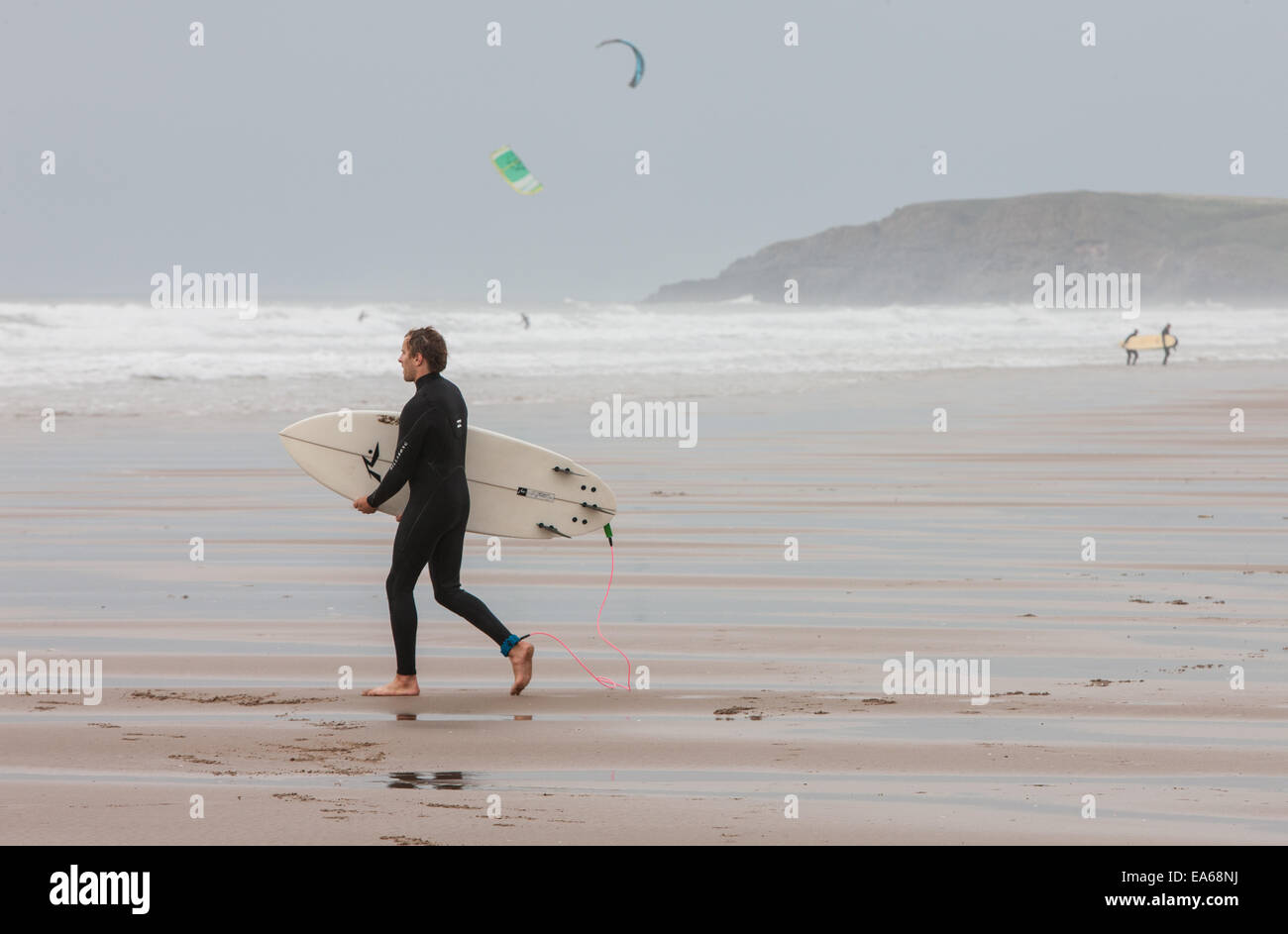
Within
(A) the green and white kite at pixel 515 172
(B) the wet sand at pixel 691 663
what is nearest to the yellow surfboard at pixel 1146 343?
(A) the green and white kite at pixel 515 172

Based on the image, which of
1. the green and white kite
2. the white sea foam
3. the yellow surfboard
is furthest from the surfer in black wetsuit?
the yellow surfboard

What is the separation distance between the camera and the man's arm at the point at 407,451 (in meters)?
6.08

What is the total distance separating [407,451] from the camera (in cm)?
608

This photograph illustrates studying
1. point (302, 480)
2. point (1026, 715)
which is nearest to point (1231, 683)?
point (1026, 715)

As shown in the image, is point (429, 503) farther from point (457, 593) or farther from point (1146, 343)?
point (1146, 343)

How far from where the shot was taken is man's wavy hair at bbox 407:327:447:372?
20.1 ft

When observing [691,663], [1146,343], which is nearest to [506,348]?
[1146,343]

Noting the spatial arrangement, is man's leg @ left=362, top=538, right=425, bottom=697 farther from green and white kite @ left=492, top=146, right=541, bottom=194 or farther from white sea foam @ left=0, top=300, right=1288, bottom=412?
green and white kite @ left=492, top=146, right=541, bottom=194

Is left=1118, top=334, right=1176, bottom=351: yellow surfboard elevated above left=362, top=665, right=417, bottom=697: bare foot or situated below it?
above

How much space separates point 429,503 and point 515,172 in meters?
22.0

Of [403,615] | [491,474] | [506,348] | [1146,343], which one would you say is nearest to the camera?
[403,615]

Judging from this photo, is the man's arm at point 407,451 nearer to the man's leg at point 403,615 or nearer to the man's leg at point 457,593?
the man's leg at point 403,615
